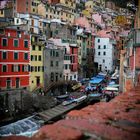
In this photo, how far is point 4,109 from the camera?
37219 mm

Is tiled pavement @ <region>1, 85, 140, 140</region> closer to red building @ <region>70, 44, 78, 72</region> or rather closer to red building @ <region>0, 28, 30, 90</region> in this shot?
red building @ <region>0, 28, 30, 90</region>

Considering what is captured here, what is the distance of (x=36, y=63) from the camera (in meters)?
46.4

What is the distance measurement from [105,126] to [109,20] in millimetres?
99937

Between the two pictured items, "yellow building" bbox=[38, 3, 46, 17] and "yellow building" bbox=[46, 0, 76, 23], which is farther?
"yellow building" bbox=[46, 0, 76, 23]

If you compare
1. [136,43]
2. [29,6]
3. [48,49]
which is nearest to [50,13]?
[29,6]

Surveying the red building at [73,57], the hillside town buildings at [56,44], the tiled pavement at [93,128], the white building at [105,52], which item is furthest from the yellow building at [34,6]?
the tiled pavement at [93,128]

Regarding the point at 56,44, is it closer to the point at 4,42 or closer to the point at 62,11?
the point at 4,42

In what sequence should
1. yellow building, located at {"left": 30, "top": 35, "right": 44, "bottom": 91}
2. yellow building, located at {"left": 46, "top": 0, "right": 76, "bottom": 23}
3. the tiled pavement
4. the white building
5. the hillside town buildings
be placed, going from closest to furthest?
the tiled pavement < the hillside town buildings < yellow building, located at {"left": 30, "top": 35, "right": 44, "bottom": 91} < yellow building, located at {"left": 46, "top": 0, "right": 76, "bottom": 23} < the white building

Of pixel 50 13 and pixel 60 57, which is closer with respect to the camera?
pixel 60 57

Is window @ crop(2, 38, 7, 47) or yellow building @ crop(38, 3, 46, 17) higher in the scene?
yellow building @ crop(38, 3, 46, 17)

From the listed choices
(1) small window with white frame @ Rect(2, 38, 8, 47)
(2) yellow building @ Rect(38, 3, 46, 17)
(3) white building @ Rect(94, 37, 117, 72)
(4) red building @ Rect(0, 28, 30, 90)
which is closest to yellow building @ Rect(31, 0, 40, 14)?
(2) yellow building @ Rect(38, 3, 46, 17)

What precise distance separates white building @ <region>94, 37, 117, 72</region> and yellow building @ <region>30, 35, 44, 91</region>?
94.9 feet

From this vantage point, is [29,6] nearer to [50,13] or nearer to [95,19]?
[50,13]

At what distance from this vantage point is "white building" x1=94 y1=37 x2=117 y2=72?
242 ft
